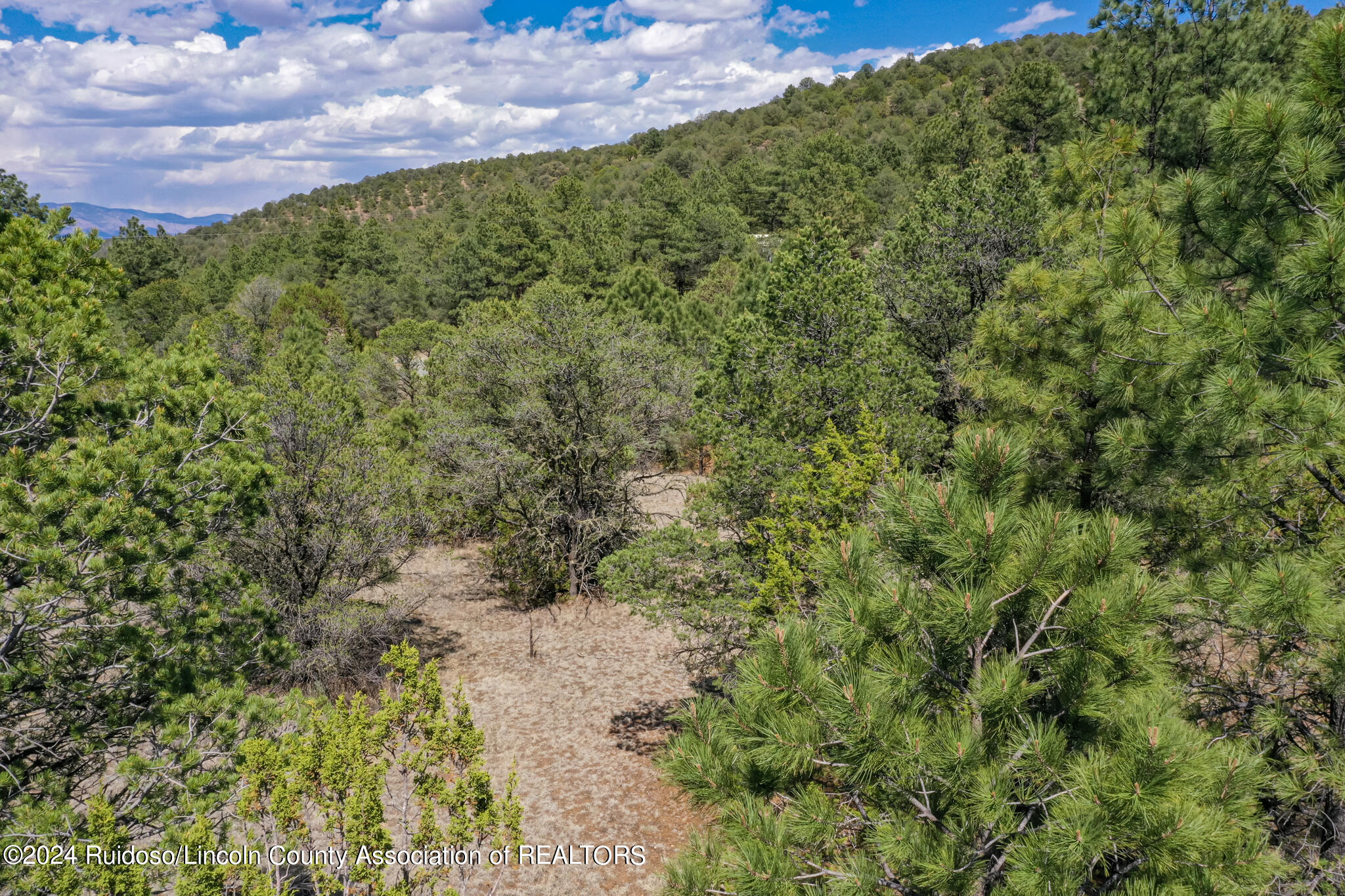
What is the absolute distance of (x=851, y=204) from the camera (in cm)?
4200

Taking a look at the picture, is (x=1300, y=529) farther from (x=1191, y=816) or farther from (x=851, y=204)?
(x=851, y=204)

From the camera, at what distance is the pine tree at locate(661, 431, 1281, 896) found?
10.3ft

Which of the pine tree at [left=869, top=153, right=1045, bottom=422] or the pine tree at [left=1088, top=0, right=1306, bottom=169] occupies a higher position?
the pine tree at [left=1088, top=0, right=1306, bottom=169]

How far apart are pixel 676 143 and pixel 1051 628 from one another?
375ft

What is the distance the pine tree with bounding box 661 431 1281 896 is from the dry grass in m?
4.30

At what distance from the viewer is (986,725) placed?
3.62 meters

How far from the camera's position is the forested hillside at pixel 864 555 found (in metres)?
3.48

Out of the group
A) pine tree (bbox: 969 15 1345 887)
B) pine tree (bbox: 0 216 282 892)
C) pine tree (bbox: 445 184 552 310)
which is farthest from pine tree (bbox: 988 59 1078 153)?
pine tree (bbox: 0 216 282 892)

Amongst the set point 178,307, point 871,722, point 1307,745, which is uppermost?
point 178,307

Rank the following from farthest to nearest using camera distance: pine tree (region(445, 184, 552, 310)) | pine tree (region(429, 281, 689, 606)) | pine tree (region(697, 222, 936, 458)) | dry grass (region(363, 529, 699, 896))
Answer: pine tree (region(445, 184, 552, 310))
pine tree (region(429, 281, 689, 606))
pine tree (region(697, 222, 936, 458))
dry grass (region(363, 529, 699, 896))

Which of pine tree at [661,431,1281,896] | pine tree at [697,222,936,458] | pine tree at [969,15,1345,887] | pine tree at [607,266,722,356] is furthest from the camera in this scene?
pine tree at [607,266,722,356]

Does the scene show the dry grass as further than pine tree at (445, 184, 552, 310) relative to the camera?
No

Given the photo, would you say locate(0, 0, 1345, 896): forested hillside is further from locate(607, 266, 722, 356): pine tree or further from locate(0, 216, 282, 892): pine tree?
locate(607, 266, 722, 356): pine tree

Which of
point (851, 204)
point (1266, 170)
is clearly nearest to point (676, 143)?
point (851, 204)
